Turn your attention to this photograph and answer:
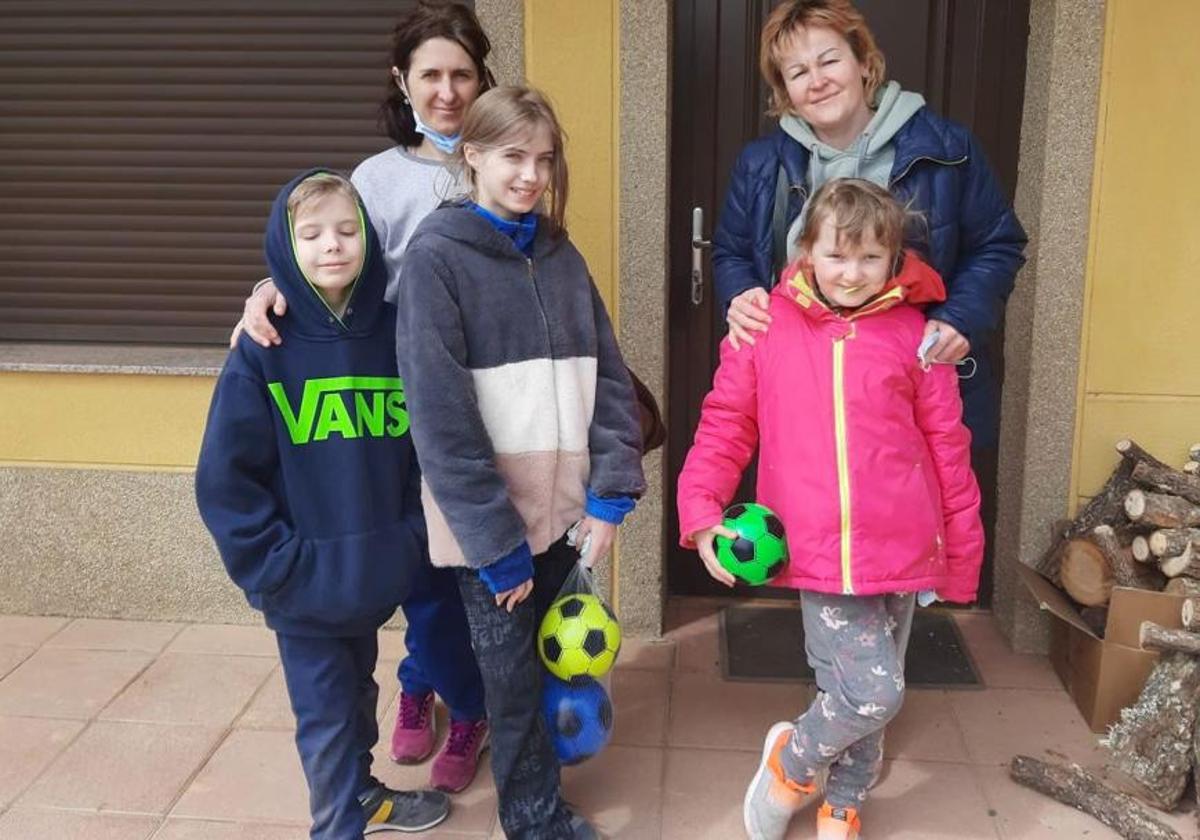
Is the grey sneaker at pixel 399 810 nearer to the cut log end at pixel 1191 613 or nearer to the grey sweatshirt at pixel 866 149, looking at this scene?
the grey sweatshirt at pixel 866 149

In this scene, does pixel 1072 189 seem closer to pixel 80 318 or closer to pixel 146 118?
pixel 146 118

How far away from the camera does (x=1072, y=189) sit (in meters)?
3.61

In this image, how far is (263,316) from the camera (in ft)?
8.24

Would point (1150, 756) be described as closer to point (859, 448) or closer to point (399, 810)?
point (859, 448)

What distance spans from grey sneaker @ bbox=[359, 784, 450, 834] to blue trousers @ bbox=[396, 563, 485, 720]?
0.81 feet

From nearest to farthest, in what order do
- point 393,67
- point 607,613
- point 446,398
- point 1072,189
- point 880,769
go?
point 446,398
point 607,613
point 393,67
point 880,769
point 1072,189

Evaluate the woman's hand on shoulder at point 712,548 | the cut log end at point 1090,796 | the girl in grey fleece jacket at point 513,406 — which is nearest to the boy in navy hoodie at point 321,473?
the girl in grey fleece jacket at point 513,406

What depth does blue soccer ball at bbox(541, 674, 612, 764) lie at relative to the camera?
278 cm

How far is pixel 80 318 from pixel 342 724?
2302mm

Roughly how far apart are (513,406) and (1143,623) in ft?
6.39

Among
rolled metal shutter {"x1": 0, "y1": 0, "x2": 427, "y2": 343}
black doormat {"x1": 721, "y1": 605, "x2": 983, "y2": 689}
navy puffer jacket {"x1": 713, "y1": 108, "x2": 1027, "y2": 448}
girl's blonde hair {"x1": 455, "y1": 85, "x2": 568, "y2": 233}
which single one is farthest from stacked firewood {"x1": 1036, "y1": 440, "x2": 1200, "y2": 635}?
rolled metal shutter {"x1": 0, "y1": 0, "x2": 427, "y2": 343}

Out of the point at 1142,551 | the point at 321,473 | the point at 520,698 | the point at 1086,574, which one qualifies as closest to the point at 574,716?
the point at 520,698

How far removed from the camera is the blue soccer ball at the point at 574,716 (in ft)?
9.12

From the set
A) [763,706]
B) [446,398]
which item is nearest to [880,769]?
[763,706]
